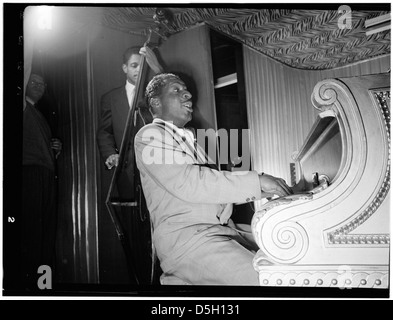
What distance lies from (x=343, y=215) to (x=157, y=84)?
0.78m

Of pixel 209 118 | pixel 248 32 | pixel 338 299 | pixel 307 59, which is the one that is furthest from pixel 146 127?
pixel 338 299

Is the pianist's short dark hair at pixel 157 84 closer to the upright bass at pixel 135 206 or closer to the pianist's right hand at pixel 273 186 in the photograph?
the upright bass at pixel 135 206

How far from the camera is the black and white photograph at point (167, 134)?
1855mm

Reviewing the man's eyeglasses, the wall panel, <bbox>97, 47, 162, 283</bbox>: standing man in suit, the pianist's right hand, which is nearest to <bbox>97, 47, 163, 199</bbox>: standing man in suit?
<bbox>97, 47, 162, 283</bbox>: standing man in suit

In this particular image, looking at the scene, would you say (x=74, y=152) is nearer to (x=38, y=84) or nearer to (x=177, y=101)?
(x=38, y=84)

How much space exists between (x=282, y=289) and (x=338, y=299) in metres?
0.20

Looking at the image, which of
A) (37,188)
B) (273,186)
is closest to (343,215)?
(273,186)

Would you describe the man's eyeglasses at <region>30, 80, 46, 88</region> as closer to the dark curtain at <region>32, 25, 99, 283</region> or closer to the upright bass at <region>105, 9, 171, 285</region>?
the dark curtain at <region>32, 25, 99, 283</region>

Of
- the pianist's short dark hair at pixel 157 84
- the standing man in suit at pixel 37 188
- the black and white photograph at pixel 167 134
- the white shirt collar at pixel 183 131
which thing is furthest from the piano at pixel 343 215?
the standing man in suit at pixel 37 188

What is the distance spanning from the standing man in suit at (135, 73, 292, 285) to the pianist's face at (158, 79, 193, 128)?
0.13ft

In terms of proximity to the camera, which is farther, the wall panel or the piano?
the wall panel

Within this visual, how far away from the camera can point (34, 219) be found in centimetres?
191

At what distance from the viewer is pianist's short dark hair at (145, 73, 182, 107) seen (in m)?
1.92

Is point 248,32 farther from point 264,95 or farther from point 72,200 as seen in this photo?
point 72,200
